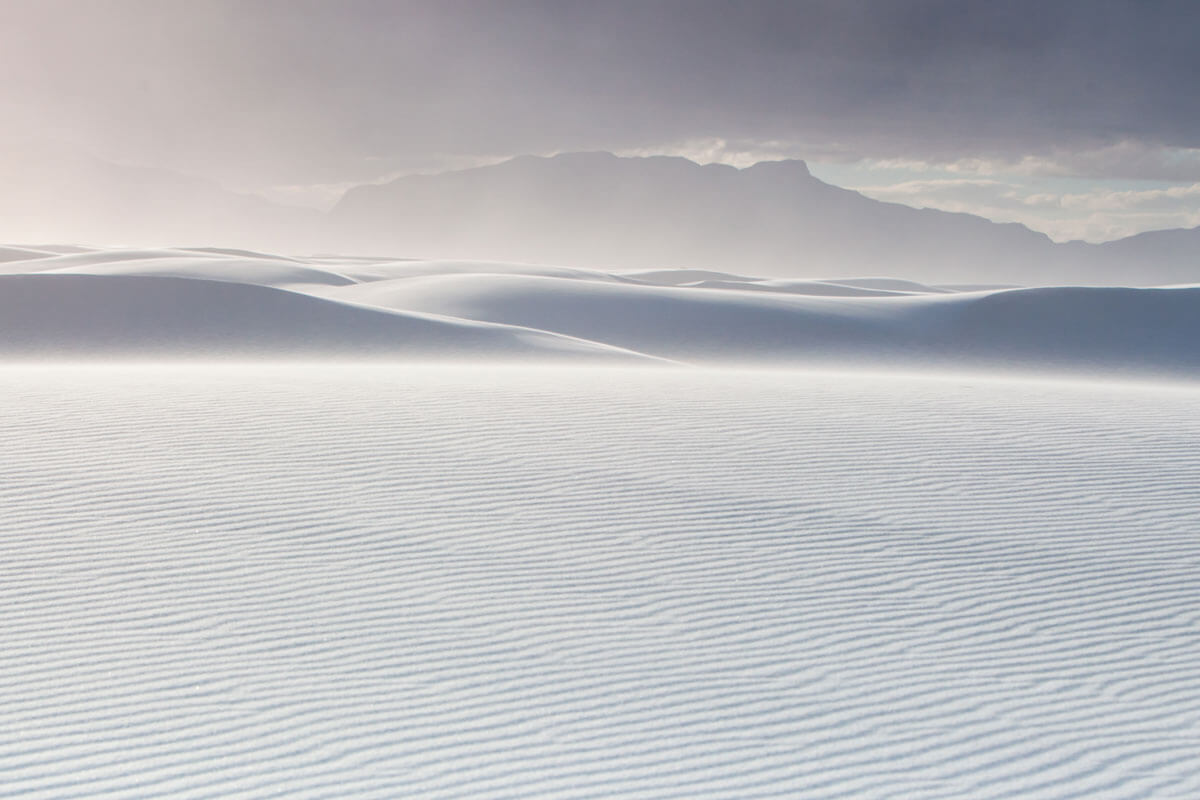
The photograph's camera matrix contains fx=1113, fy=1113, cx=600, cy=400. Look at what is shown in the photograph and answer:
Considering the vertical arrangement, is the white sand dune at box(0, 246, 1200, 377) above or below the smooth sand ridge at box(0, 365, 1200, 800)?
above

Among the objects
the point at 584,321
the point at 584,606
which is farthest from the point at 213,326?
the point at 584,606

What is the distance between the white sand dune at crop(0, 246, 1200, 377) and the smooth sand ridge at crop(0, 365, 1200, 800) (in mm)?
12225

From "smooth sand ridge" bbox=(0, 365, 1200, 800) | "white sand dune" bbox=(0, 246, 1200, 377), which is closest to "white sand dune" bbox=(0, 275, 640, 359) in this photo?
"white sand dune" bbox=(0, 246, 1200, 377)

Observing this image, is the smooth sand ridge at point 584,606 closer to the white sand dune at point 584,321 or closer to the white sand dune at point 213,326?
the white sand dune at point 213,326

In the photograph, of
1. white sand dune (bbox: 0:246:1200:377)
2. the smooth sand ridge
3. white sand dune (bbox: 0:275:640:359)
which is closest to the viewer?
the smooth sand ridge

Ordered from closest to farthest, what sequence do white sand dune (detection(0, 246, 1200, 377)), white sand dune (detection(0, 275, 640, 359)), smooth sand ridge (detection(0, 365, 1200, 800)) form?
smooth sand ridge (detection(0, 365, 1200, 800)), white sand dune (detection(0, 275, 640, 359)), white sand dune (detection(0, 246, 1200, 377))

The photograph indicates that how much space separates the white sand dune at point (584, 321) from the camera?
20984 mm

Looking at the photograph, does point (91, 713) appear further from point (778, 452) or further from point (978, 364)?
point (978, 364)

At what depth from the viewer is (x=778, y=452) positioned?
7.89 metres

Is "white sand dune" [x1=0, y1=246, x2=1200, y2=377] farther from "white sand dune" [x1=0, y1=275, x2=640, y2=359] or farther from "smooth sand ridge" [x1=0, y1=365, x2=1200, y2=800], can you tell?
"smooth sand ridge" [x1=0, y1=365, x2=1200, y2=800]

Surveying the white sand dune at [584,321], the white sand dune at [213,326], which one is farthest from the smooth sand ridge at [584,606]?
the white sand dune at [584,321]

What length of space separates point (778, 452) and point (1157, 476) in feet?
8.30

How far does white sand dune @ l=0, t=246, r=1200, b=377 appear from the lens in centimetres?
2098

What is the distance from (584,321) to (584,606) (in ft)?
75.7
